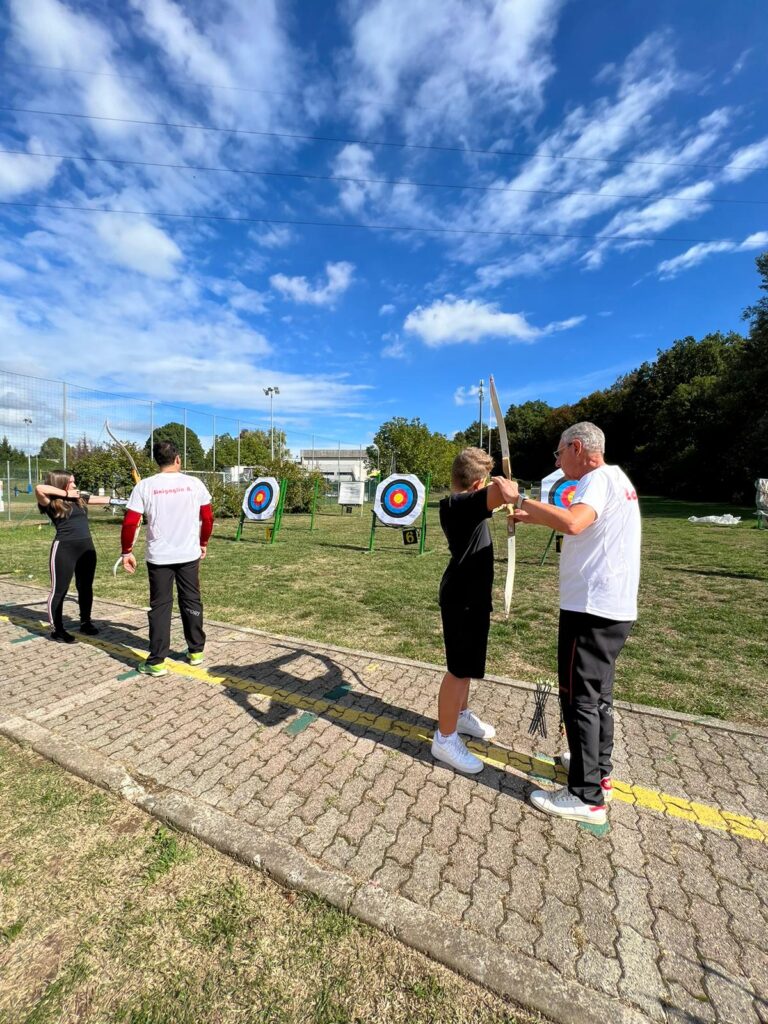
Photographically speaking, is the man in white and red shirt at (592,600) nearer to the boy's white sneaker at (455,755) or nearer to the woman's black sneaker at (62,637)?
the boy's white sneaker at (455,755)

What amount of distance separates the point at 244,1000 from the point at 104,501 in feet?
15.6

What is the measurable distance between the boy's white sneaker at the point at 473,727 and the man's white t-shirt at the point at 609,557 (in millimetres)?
1198

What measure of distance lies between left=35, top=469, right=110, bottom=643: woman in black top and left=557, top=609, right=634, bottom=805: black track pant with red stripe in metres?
4.44

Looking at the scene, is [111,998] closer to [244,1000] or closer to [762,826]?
[244,1000]

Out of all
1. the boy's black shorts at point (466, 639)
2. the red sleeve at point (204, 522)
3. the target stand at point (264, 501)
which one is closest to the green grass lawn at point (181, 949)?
the boy's black shorts at point (466, 639)

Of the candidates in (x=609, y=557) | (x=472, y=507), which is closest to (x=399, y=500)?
(x=472, y=507)

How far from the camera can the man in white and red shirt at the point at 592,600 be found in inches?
86.8

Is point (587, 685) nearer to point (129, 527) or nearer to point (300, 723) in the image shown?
point (300, 723)

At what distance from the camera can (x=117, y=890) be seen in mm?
1927

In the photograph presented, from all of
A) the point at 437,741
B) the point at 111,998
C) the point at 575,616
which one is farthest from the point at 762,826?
the point at 111,998

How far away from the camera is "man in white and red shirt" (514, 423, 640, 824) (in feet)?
7.23

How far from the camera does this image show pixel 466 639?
259cm

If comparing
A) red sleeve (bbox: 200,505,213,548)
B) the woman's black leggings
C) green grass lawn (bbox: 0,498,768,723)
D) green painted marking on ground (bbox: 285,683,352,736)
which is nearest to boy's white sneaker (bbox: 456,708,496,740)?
green painted marking on ground (bbox: 285,683,352,736)

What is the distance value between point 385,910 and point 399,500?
29.8 feet
